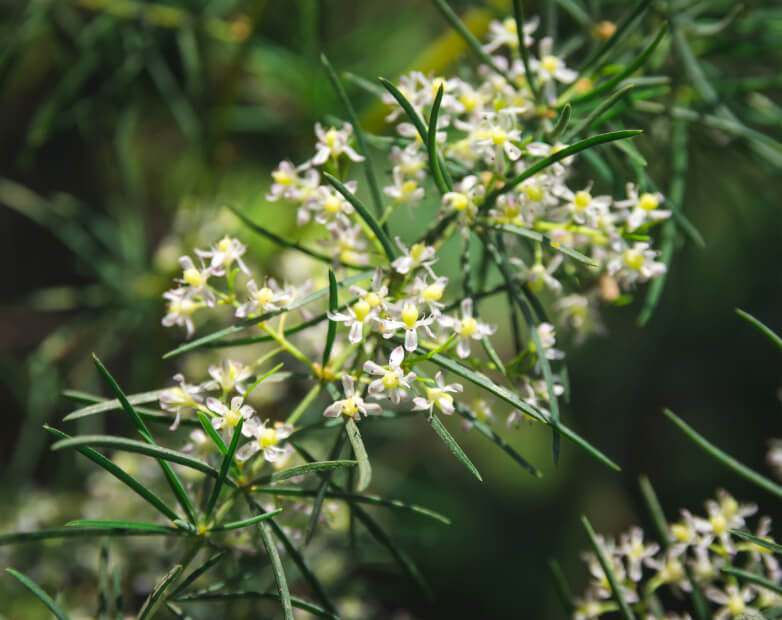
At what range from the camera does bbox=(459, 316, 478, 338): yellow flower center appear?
54cm

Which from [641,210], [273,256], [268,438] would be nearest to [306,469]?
[268,438]

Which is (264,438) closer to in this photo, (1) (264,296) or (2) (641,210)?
(1) (264,296)

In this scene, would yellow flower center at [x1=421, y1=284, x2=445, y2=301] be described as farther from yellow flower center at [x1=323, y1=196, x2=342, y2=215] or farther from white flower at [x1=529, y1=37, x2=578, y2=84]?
white flower at [x1=529, y1=37, x2=578, y2=84]

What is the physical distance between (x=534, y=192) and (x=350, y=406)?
0.22 metres

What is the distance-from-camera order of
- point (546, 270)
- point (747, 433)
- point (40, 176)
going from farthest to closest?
point (747, 433) < point (40, 176) < point (546, 270)

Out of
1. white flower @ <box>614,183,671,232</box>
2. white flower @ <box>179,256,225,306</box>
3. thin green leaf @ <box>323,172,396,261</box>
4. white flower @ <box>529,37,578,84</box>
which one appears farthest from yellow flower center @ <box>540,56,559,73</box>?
white flower @ <box>179,256,225,306</box>

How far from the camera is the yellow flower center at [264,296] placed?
21.0 inches

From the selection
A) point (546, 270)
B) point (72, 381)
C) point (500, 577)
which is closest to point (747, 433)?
point (500, 577)

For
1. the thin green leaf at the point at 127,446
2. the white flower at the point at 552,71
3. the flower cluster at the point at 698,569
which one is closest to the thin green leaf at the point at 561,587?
the flower cluster at the point at 698,569

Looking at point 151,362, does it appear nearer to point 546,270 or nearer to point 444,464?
point 546,270

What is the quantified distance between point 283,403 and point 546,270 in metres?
0.72

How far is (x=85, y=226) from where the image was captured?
1293 millimetres

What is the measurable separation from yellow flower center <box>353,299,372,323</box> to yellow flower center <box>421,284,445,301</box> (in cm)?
5

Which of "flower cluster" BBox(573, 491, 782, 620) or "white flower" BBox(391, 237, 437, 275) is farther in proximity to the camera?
"flower cluster" BBox(573, 491, 782, 620)
